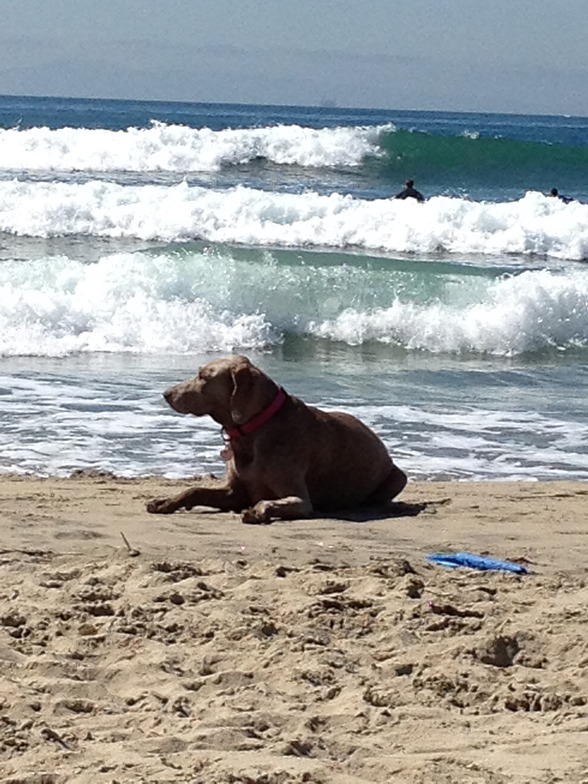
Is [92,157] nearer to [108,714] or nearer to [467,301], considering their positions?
[467,301]

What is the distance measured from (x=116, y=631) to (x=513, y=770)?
160 centimetres

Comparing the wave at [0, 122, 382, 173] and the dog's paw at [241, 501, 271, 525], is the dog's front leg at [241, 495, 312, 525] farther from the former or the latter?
the wave at [0, 122, 382, 173]

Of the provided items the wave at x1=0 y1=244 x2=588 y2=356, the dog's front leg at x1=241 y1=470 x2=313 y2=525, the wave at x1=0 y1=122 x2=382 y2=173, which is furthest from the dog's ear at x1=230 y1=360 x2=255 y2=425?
the wave at x1=0 y1=122 x2=382 y2=173

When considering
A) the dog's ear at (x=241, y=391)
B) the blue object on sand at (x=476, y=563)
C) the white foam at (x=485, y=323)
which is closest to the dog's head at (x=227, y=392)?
the dog's ear at (x=241, y=391)

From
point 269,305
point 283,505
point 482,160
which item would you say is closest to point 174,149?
point 482,160

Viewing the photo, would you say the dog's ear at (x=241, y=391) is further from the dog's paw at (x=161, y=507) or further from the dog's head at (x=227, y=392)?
the dog's paw at (x=161, y=507)

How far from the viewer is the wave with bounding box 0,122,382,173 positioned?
41.1m

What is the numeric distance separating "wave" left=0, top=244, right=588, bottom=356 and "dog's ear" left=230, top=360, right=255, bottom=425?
259 inches

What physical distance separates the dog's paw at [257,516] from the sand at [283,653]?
0.44ft

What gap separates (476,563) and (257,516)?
1.25m

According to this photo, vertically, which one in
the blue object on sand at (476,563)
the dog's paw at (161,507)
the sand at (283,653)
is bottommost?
the dog's paw at (161,507)

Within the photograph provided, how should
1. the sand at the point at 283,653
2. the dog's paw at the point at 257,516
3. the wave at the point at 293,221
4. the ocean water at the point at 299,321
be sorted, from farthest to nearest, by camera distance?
the wave at the point at 293,221
the ocean water at the point at 299,321
the dog's paw at the point at 257,516
the sand at the point at 283,653

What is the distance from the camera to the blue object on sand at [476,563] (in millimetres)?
5770

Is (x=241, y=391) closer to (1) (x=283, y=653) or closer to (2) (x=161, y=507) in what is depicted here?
(2) (x=161, y=507)
